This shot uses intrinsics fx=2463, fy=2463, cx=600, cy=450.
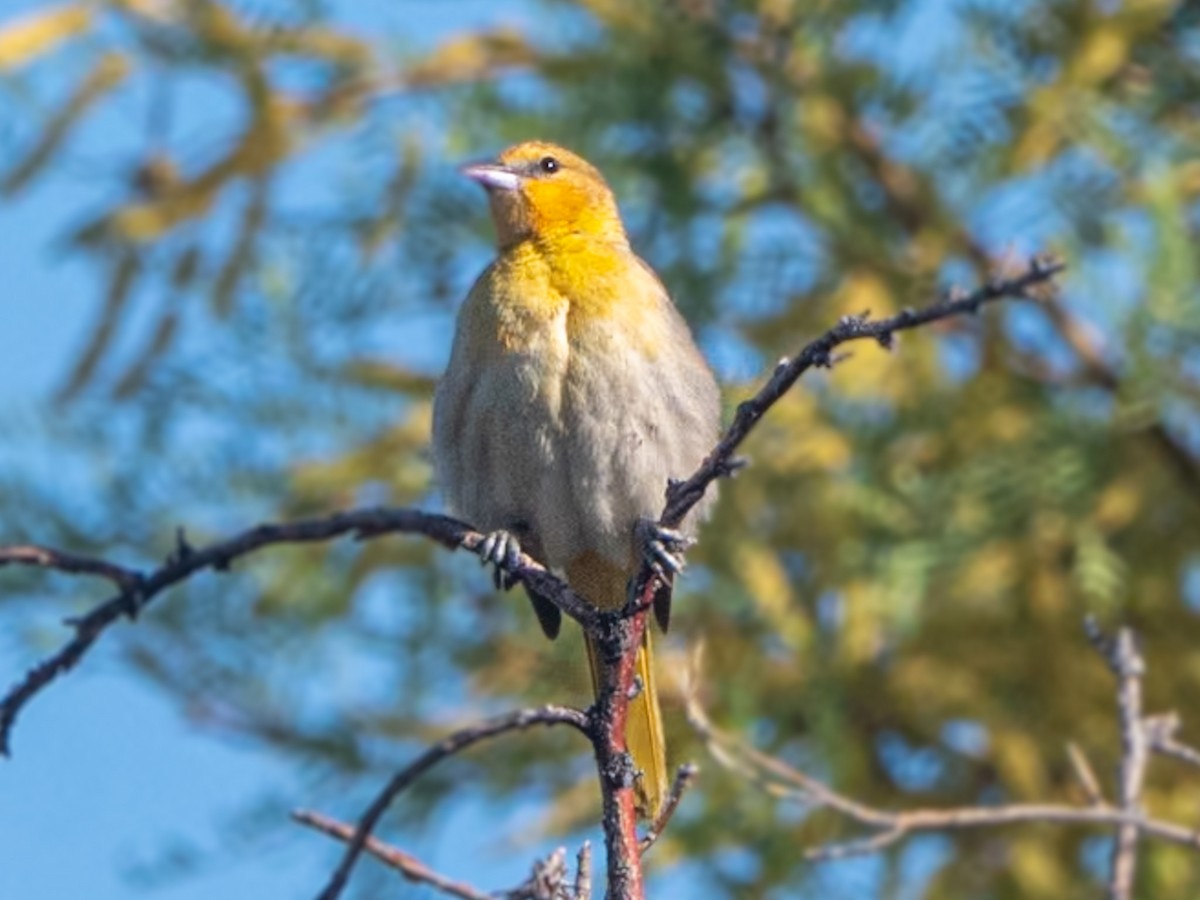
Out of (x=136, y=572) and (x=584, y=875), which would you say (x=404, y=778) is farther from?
(x=136, y=572)

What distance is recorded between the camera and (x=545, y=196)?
4.15 meters

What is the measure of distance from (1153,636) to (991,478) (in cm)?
56

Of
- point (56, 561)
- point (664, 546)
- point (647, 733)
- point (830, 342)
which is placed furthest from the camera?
point (647, 733)

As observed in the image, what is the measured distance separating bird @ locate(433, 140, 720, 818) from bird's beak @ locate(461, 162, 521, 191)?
398mm

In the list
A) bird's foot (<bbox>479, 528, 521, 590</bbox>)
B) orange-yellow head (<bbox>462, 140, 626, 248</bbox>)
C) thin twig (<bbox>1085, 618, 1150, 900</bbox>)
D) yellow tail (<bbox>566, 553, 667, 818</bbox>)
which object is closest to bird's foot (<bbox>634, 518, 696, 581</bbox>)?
bird's foot (<bbox>479, 528, 521, 590</bbox>)

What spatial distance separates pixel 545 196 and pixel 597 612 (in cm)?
178

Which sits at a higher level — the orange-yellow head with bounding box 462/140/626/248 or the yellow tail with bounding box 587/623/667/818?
the orange-yellow head with bounding box 462/140/626/248

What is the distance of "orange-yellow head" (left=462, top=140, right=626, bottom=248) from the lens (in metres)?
4.05

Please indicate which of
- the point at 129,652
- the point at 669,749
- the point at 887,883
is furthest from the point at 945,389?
the point at 129,652

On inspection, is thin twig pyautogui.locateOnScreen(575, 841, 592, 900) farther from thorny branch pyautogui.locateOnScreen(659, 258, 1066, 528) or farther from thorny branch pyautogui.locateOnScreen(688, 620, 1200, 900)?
thorny branch pyautogui.locateOnScreen(688, 620, 1200, 900)

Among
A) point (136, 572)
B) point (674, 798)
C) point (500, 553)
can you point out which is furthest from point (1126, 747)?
point (136, 572)

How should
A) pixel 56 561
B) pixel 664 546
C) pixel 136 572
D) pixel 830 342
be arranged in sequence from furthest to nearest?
1. pixel 664 546
2. pixel 136 572
3. pixel 56 561
4. pixel 830 342

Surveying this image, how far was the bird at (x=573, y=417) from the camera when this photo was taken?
357 centimetres

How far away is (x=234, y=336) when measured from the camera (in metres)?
5.55
